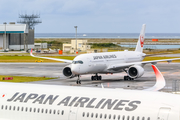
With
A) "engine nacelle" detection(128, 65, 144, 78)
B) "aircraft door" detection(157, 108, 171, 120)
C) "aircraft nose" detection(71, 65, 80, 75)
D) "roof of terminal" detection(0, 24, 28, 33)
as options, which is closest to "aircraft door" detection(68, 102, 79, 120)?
"aircraft door" detection(157, 108, 171, 120)

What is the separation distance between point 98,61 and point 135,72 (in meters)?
5.37

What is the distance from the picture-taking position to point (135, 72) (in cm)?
4600

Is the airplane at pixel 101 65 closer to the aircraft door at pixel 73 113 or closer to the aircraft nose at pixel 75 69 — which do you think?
the aircraft nose at pixel 75 69

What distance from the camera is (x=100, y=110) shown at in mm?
14422

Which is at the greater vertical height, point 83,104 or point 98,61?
point 98,61

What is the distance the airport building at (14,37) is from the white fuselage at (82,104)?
4576 inches

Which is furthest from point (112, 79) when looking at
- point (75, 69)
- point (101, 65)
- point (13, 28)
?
point (13, 28)

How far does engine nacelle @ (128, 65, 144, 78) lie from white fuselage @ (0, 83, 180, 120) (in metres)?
29.7

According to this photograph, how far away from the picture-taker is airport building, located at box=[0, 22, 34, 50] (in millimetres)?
133875

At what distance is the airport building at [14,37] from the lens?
5271 inches

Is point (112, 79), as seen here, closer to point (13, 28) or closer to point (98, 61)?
point (98, 61)

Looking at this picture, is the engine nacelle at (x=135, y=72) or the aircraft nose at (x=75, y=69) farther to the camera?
the engine nacelle at (x=135, y=72)

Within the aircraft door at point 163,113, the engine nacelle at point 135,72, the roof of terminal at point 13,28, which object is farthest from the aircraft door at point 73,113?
the roof of terminal at point 13,28

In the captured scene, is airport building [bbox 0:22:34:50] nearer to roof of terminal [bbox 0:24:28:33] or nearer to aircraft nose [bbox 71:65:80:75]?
roof of terminal [bbox 0:24:28:33]
